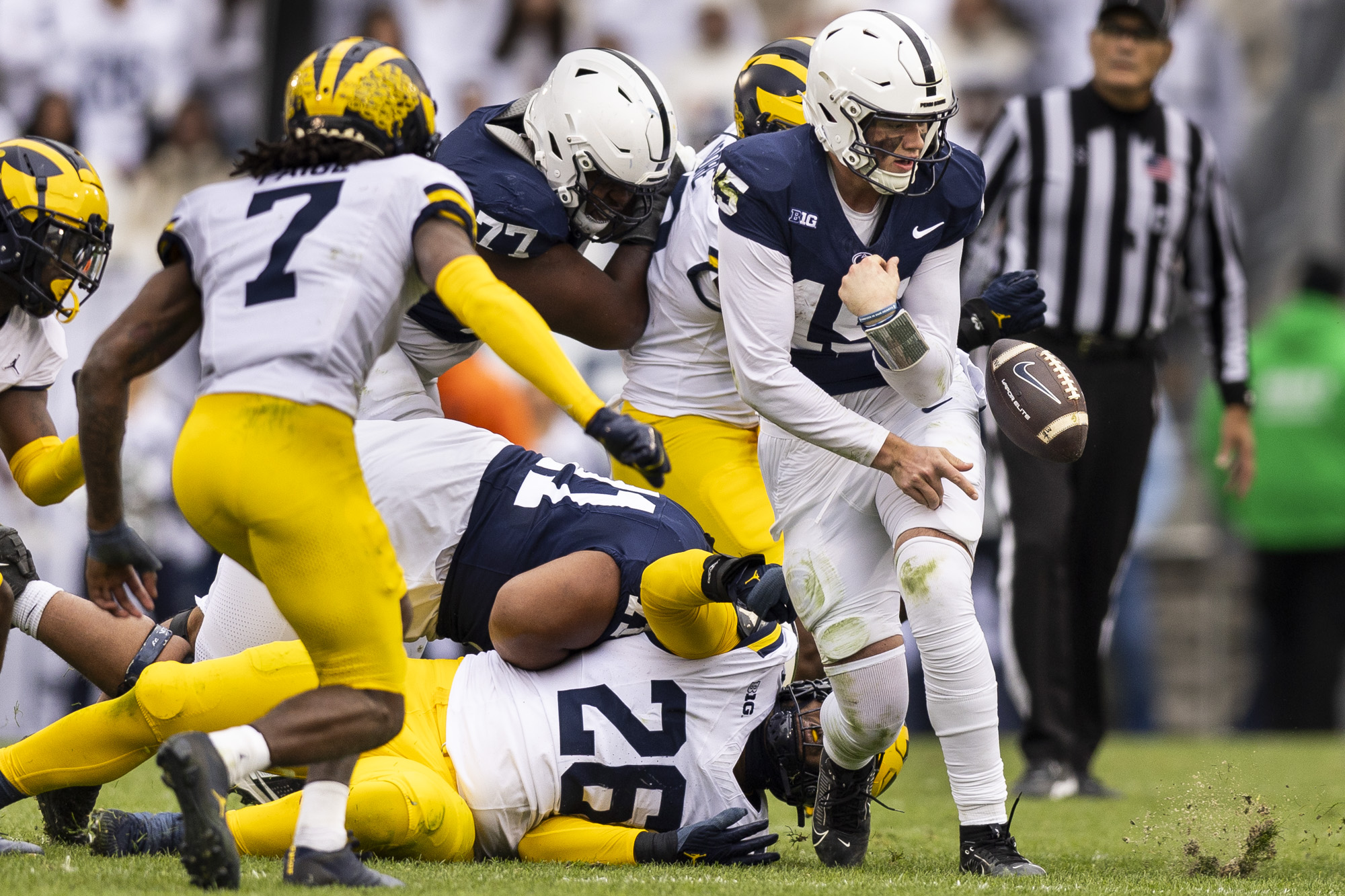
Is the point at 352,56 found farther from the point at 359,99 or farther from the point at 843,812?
the point at 843,812

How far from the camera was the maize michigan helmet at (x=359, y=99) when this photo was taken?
3059 mm

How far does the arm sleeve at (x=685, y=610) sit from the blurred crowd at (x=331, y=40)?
3810 millimetres

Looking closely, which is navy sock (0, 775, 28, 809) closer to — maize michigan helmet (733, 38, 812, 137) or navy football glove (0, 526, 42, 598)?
navy football glove (0, 526, 42, 598)

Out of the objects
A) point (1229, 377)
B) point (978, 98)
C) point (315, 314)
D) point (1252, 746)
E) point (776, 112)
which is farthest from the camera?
point (978, 98)

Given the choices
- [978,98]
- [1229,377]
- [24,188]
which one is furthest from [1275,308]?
[24,188]

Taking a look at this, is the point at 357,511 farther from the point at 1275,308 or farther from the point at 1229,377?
the point at 1275,308

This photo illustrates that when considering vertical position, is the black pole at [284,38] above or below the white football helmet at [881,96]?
above

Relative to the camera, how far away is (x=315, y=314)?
2885 mm

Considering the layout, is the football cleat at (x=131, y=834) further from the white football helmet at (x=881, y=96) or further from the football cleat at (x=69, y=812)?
the white football helmet at (x=881, y=96)

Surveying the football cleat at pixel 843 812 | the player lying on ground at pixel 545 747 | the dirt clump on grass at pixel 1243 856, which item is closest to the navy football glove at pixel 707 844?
the player lying on ground at pixel 545 747

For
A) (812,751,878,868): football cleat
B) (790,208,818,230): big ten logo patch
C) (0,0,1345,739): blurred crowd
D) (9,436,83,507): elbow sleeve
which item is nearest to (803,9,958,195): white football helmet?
(790,208,818,230): big ten logo patch

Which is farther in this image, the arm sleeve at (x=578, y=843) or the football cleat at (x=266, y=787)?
the football cleat at (x=266, y=787)

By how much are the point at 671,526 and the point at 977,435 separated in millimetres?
706

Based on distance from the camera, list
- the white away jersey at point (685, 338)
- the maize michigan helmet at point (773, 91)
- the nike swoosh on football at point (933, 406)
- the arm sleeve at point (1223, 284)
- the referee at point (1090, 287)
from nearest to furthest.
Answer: the nike swoosh on football at point (933, 406), the white away jersey at point (685, 338), the maize michigan helmet at point (773, 91), the referee at point (1090, 287), the arm sleeve at point (1223, 284)
